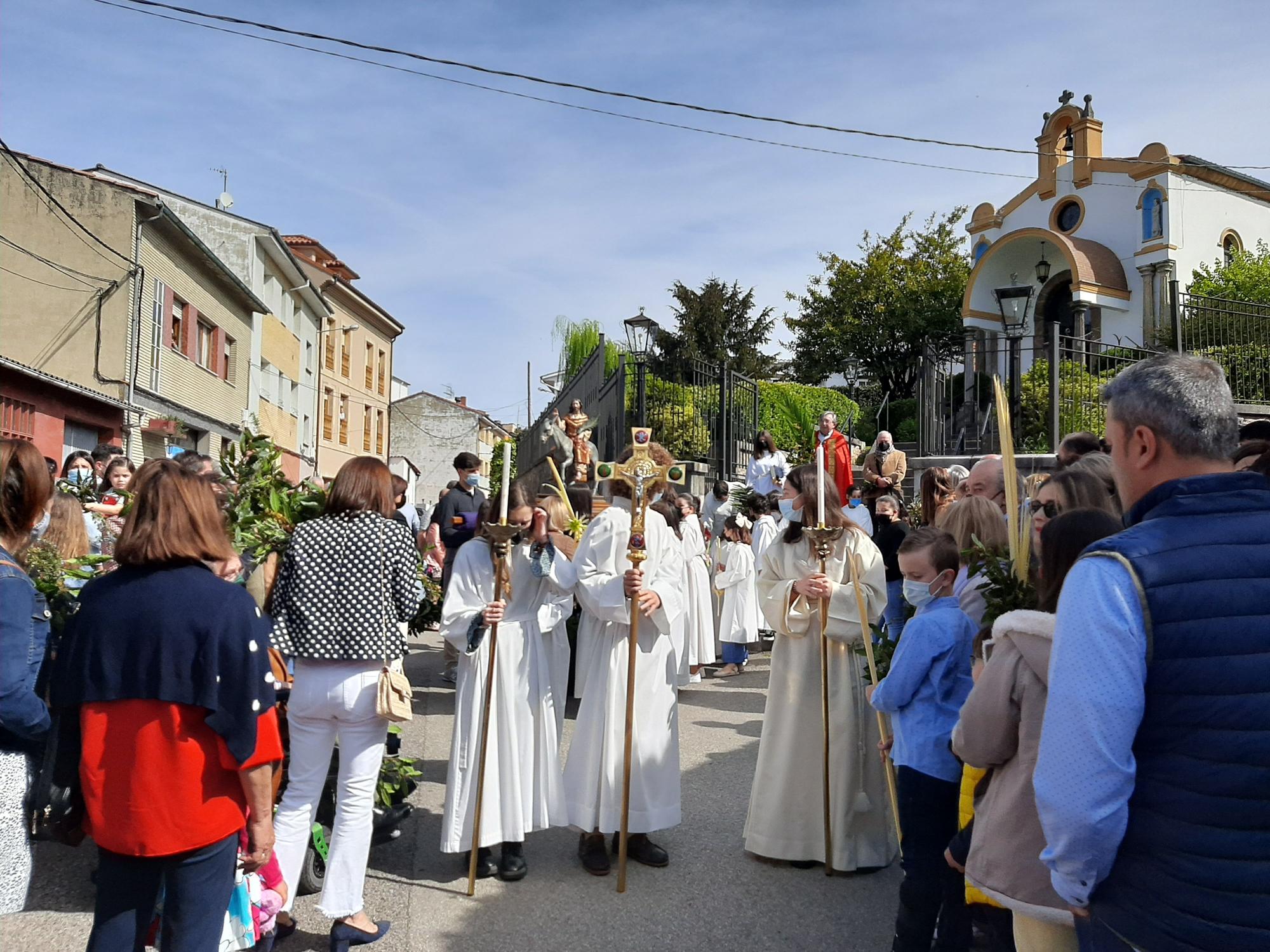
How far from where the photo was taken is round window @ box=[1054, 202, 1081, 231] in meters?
25.4

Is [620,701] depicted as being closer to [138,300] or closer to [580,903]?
[580,903]

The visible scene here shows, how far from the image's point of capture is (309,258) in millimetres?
38844

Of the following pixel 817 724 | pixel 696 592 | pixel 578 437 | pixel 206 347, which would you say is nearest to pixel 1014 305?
pixel 578 437

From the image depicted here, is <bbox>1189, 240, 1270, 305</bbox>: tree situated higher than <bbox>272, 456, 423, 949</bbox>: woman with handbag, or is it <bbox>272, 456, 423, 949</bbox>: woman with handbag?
<bbox>1189, 240, 1270, 305</bbox>: tree

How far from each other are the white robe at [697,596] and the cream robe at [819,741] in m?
5.00

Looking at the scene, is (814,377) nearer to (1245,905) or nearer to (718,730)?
(718,730)

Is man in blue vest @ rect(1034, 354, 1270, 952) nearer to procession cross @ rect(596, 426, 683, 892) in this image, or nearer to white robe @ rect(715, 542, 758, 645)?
procession cross @ rect(596, 426, 683, 892)

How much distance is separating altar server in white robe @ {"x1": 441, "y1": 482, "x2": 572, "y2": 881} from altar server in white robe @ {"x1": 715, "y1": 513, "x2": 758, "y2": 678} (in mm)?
6122

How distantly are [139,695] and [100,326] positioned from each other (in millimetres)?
19138

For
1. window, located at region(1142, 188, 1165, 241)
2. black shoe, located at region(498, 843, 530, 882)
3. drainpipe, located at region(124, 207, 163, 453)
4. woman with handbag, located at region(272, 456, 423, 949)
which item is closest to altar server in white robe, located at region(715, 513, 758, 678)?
black shoe, located at region(498, 843, 530, 882)

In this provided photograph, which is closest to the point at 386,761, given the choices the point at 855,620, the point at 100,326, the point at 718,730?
the point at 855,620

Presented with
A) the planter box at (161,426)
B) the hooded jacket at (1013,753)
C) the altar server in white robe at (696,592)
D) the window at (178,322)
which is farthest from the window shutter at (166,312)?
the hooded jacket at (1013,753)

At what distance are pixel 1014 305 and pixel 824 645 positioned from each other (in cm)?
1041

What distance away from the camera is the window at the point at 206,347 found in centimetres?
2398
